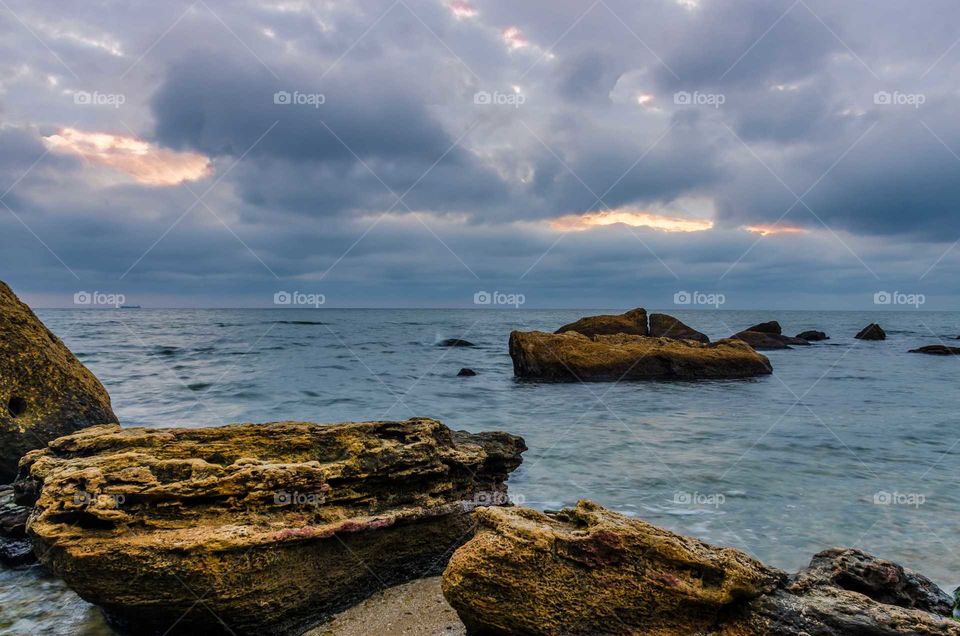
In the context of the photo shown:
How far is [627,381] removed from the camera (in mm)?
22312

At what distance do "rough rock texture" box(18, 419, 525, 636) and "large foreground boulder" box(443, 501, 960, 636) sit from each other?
1436mm

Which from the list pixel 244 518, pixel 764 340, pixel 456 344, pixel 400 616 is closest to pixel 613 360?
pixel 400 616

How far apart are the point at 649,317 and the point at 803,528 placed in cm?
2742

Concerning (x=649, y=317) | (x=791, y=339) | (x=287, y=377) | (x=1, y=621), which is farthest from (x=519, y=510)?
(x=791, y=339)

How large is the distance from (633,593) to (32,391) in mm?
7854

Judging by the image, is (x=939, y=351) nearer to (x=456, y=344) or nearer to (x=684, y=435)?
(x=456, y=344)

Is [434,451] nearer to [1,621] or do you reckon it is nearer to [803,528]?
[1,621]

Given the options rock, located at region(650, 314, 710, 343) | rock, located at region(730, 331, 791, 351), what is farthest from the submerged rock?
rock, located at region(650, 314, 710, 343)

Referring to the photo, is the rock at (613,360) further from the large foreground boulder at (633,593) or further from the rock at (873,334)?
the rock at (873,334)

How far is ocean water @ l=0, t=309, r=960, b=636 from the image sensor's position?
24.0 ft

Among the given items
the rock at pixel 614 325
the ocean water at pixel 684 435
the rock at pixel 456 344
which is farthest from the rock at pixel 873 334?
the rock at pixel 456 344

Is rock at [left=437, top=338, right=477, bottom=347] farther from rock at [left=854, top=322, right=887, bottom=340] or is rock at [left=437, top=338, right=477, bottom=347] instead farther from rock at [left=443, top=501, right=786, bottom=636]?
rock at [left=854, top=322, right=887, bottom=340]

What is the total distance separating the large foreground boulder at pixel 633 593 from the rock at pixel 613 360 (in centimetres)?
1864

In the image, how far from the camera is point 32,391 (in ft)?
24.1
